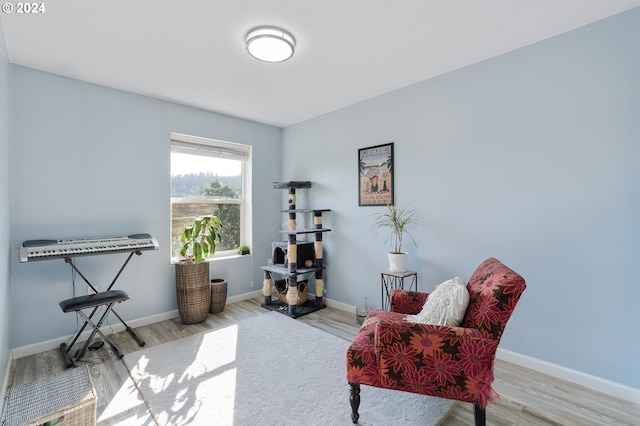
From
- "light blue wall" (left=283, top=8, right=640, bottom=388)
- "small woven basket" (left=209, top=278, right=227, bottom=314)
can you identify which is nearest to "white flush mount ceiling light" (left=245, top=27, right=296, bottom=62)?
"light blue wall" (left=283, top=8, right=640, bottom=388)

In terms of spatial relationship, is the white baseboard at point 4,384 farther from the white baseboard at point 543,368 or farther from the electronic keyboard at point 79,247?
the electronic keyboard at point 79,247

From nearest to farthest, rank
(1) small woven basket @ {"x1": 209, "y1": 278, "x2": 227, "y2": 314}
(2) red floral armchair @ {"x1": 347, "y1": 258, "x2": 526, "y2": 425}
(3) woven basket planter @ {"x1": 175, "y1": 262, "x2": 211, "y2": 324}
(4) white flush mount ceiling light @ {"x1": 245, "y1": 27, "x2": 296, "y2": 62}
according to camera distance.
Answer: (2) red floral armchair @ {"x1": 347, "y1": 258, "x2": 526, "y2": 425} < (4) white flush mount ceiling light @ {"x1": 245, "y1": 27, "x2": 296, "y2": 62} < (3) woven basket planter @ {"x1": 175, "y1": 262, "x2": 211, "y2": 324} < (1) small woven basket @ {"x1": 209, "y1": 278, "x2": 227, "y2": 314}

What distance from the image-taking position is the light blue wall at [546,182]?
2004mm

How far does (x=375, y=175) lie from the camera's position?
3.41 m

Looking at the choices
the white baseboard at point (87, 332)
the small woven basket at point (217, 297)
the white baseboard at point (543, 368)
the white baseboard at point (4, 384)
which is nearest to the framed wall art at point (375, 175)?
the white baseboard at point (543, 368)

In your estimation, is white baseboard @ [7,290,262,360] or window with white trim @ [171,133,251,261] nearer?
white baseboard @ [7,290,262,360]

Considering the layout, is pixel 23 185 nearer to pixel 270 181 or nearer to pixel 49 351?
pixel 49 351

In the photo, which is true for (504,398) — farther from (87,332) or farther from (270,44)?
(87,332)

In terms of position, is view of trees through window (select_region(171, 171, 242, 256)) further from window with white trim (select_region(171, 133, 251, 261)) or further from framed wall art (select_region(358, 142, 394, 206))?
framed wall art (select_region(358, 142, 394, 206))

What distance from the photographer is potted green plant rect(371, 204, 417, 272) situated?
291 cm

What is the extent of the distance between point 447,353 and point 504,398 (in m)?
0.88

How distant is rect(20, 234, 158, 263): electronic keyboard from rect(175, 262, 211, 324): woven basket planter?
0.56 metres

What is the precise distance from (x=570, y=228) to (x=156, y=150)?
396 centimetres

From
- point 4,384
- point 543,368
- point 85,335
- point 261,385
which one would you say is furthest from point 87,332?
point 543,368
